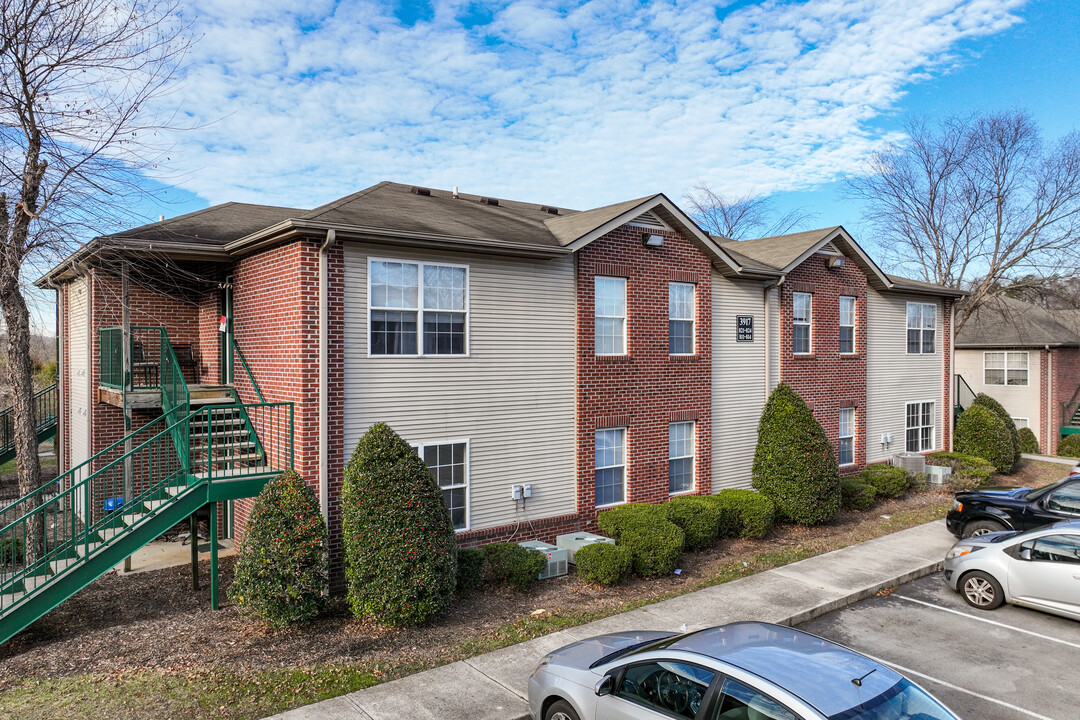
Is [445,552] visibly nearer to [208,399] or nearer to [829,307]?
[208,399]

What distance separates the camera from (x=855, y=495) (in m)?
16.5

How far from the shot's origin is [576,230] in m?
13.4

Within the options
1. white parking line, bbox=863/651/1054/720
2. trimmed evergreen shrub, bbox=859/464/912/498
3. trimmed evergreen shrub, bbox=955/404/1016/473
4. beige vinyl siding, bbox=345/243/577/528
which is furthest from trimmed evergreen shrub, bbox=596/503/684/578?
trimmed evergreen shrub, bbox=955/404/1016/473

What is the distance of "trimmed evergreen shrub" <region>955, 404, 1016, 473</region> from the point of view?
70.9 ft

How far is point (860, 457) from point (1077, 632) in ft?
32.5

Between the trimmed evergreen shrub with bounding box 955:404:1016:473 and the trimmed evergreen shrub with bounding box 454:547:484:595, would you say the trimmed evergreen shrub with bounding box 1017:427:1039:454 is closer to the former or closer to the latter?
the trimmed evergreen shrub with bounding box 955:404:1016:473

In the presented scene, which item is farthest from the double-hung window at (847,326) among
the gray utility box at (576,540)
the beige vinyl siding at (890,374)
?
the gray utility box at (576,540)

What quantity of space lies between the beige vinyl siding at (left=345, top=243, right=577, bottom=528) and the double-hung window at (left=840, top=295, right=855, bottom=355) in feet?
31.7

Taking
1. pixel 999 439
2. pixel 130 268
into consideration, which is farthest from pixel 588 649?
pixel 999 439

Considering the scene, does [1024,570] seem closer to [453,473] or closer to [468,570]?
[468,570]

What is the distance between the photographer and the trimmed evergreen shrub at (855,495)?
650 inches

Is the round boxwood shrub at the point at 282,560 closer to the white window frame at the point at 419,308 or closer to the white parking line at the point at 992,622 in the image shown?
the white window frame at the point at 419,308

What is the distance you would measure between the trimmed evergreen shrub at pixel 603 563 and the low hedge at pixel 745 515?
3460 millimetres

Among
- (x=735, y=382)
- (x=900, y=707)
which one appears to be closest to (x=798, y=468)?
(x=735, y=382)
